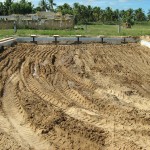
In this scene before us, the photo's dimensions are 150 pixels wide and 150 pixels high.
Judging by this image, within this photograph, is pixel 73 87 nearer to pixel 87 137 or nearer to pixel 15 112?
pixel 15 112

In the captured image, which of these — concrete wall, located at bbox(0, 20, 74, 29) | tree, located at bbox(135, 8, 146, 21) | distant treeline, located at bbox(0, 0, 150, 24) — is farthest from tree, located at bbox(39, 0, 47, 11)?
concrete wall, located at bbox(0, 20, 74, 29)

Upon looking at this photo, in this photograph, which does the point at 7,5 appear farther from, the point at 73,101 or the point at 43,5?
the point at 73,101

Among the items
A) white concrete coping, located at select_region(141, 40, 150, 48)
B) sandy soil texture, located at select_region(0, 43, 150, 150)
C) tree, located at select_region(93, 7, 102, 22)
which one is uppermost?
tree, located at select_region(93, 7, 102, 22)

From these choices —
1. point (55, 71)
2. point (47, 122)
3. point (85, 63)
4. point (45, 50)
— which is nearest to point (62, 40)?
point (45, 50)

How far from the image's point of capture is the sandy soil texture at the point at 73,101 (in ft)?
27.5

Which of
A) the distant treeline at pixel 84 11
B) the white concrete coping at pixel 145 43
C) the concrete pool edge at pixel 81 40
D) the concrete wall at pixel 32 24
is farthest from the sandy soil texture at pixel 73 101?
the distant treeline at pixel 84 11

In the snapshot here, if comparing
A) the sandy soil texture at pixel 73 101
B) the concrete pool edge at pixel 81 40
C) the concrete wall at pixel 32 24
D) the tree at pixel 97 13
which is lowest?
the sandy soil texture at pixel 73 101

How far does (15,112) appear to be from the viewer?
34.0ft

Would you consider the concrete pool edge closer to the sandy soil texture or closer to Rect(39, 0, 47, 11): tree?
the sandy soil texture

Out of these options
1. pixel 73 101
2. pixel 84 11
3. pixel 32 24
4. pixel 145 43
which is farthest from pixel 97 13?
pixel 73 101

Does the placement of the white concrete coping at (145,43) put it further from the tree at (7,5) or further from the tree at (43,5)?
the tree at (43,5)

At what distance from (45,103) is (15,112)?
3.40 ft

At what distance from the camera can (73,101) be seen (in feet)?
37.2

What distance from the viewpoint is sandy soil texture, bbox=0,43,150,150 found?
839cm
